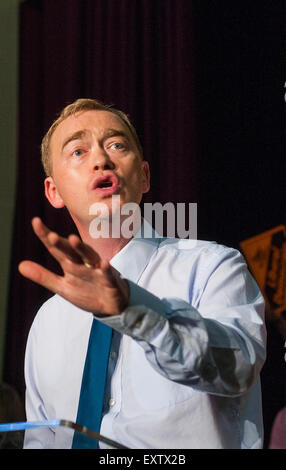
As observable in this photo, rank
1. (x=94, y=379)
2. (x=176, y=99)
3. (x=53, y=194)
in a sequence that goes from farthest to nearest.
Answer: (x=176, y=99)
(x=53, y=194)
(x=94, y=379)

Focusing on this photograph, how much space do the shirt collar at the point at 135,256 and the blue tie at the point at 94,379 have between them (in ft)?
0.58

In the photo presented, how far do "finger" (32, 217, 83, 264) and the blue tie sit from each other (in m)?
0.42

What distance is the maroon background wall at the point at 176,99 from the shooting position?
2459 mm

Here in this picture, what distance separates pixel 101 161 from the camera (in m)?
1.51

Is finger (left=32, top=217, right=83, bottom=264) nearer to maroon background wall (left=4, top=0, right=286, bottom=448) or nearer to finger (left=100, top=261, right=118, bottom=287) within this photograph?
finger (left=100, top=261, right=118, bottom=287)

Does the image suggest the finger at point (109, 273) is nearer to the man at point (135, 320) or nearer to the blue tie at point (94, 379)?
the man at point (135, 320)

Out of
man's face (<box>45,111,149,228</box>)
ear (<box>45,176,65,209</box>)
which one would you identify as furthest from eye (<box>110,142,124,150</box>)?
ear (<box>45,176,65,209</box>)

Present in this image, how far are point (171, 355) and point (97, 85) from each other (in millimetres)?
2038

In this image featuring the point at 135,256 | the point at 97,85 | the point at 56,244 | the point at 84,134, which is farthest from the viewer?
the point at 97,85

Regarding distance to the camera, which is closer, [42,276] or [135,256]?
[42,276]

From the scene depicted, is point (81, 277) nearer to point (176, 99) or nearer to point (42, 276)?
point (42, 276)

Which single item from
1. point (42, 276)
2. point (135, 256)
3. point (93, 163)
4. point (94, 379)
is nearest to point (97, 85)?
point (93, 163)

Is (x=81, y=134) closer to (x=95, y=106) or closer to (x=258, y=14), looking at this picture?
(x=95, y=106)

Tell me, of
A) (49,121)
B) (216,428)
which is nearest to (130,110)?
(49,121)
